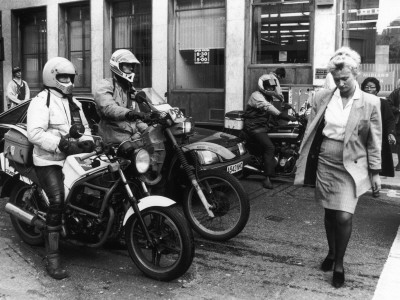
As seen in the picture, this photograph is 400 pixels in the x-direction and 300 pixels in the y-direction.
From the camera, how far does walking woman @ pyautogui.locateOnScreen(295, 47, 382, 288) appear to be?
13.7ft

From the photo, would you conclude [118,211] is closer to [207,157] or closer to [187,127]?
[187,127]

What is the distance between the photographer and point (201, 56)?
13453mm

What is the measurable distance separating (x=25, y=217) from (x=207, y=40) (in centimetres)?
943

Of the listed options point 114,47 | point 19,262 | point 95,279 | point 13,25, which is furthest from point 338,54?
point 13,25

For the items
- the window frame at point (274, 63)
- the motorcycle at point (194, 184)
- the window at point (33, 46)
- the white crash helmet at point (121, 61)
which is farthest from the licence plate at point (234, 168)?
the window at point (33, 46)

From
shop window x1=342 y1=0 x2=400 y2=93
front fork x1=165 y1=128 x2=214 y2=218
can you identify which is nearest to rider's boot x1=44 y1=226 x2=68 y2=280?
front fork x1=165 y1=128 x2=214 y2=218

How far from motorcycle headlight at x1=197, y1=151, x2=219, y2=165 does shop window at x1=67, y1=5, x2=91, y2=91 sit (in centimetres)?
1002

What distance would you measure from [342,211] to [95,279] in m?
2.16

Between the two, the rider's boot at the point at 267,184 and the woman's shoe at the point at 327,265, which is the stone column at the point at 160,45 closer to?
the rider's boot at the point at 267,184

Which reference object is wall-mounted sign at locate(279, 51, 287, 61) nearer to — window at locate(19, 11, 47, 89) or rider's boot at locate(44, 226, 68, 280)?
window at locate(19, 11, 47, 89)

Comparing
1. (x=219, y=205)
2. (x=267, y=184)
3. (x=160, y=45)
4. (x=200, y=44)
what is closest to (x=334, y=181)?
(x=219, y=205)

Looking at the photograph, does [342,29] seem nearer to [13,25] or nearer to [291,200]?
[291,200]

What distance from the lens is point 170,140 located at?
5.44 m

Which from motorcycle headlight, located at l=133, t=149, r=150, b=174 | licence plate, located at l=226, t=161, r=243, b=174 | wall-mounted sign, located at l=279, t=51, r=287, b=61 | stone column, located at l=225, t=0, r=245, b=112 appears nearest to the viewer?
motorcycle headlight, located at l=133, t=149, r=150, b=174
